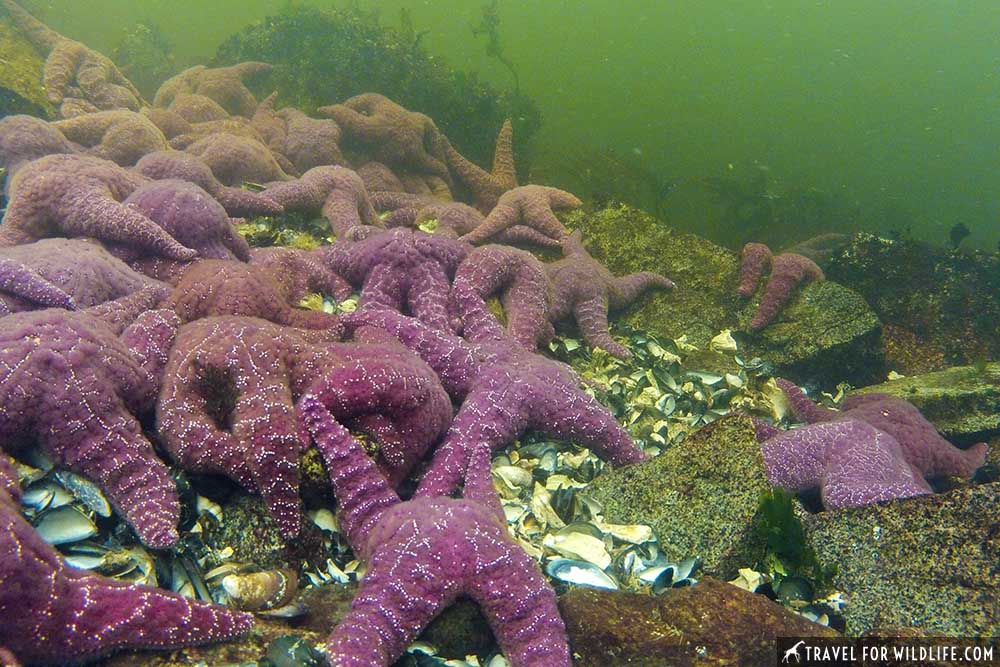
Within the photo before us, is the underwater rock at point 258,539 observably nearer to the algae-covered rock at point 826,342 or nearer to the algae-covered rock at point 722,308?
the algae-covered rock at point 722,308

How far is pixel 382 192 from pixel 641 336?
17.4 feet

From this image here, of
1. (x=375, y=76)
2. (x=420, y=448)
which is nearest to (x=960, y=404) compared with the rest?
(x=420, y=448)

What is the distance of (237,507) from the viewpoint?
3.33 metres

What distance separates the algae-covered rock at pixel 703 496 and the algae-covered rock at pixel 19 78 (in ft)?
35.4

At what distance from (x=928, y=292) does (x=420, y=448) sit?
344 inches

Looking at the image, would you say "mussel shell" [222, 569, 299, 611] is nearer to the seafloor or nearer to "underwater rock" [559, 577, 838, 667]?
the seafloor

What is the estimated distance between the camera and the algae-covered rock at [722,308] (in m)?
7.45

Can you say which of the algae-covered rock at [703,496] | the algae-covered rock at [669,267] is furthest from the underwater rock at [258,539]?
the algae-covered rock at [669,267]

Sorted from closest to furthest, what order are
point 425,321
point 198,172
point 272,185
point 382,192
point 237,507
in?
point 237,507
point 425,321
point 198,172
point 272,185
point 382,192

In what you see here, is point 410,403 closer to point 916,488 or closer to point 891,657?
point 891,657

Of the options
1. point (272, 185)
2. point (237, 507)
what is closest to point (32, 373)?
point (237, 507)

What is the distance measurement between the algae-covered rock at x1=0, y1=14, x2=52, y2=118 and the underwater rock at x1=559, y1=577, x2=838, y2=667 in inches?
443

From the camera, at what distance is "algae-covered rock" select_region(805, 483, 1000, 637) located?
3311mm

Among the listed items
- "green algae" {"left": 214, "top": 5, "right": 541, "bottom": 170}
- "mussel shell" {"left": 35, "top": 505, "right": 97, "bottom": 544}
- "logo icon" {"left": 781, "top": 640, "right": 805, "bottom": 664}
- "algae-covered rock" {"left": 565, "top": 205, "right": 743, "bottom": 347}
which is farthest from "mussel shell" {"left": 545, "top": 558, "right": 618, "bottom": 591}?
"green algae" {"left": 214, "top": 5, "right": 541, "bottom": 170}
